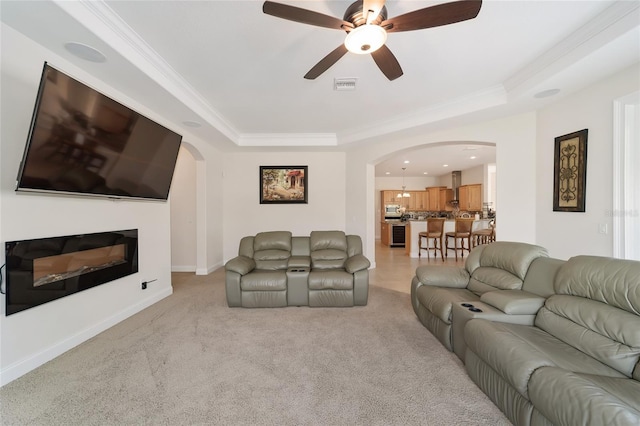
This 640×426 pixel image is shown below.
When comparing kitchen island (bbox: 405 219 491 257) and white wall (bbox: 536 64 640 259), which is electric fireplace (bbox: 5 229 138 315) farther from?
kitchen island (bbox: 405 219 491 257)

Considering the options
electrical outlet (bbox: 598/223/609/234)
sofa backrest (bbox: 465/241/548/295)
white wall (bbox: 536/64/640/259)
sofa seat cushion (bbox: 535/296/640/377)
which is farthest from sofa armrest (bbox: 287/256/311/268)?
electrical outlet (bbox: 598/223/609/234)

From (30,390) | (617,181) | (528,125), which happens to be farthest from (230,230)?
(617,181)

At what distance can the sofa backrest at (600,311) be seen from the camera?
146cm

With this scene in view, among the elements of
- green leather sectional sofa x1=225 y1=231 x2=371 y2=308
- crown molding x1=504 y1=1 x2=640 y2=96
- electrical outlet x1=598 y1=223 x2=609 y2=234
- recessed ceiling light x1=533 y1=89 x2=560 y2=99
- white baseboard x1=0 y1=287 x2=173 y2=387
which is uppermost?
crown molding x1=504 y1=1 x2=640 y2=96

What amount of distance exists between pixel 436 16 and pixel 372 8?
16.2 inches

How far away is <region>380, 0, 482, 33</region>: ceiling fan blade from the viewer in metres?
1.52

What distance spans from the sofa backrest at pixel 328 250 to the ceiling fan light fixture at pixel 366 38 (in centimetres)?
277

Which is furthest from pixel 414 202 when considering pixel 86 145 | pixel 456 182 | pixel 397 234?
pixel 86 145

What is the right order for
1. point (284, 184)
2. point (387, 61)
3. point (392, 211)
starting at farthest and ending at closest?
point (392, 211) < point (284, 184) < point (387, 61)

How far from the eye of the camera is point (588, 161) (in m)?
2.84

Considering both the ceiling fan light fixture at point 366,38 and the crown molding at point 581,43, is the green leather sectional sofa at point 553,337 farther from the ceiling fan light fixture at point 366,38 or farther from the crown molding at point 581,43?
the ceiling fan light fixture at point 366,38

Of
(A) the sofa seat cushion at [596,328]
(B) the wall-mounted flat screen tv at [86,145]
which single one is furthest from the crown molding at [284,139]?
(A) the sofa seat cushion at [596,328]

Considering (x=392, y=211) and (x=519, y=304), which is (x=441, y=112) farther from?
(x=392, y=211)

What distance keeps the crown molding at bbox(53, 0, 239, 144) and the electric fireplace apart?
1737mm
